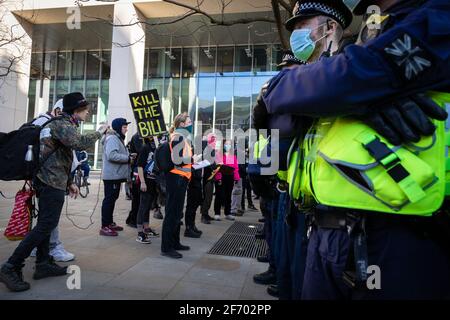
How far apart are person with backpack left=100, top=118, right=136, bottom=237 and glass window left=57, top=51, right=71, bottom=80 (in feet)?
63.2

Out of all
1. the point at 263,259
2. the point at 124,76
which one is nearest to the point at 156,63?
the point at 124,76

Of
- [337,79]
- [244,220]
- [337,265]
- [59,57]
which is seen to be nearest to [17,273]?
[337,265]

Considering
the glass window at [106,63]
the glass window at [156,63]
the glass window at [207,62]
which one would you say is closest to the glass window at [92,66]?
the glass window at [106,63]

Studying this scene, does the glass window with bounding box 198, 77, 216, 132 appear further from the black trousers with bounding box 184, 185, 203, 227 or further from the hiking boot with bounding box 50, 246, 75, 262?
the hiking boot with bounding box 50, 246, 75, 262

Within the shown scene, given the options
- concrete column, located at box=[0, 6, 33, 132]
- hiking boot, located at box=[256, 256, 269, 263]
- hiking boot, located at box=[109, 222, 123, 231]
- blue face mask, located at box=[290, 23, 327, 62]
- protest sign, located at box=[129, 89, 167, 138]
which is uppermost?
concrete column, located at box=[0, 6, 33, 132]

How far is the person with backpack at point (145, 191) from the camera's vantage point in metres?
5.97

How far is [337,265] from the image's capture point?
4.30ft

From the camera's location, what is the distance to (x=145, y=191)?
20.1 ft

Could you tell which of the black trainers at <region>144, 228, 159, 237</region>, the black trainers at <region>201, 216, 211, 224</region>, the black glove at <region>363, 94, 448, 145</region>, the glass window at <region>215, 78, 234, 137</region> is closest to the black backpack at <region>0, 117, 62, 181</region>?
the black trainers at <region>144, 228, 159, 237</region>

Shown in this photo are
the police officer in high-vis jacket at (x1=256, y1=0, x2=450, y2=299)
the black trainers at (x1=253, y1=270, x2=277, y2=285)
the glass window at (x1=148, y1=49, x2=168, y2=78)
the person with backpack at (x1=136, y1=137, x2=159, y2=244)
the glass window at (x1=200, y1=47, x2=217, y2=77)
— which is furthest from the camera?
the glass window at (x1=148, y1=49, x2=168, y2=78)

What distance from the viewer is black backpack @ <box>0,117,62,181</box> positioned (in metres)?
3.70

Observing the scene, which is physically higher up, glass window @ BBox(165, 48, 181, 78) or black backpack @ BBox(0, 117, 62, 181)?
glass window @ BBox(165, 48, 181, 78)

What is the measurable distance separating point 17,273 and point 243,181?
7521 mm

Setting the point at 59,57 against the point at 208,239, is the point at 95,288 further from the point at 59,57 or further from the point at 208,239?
the point at 59,57
